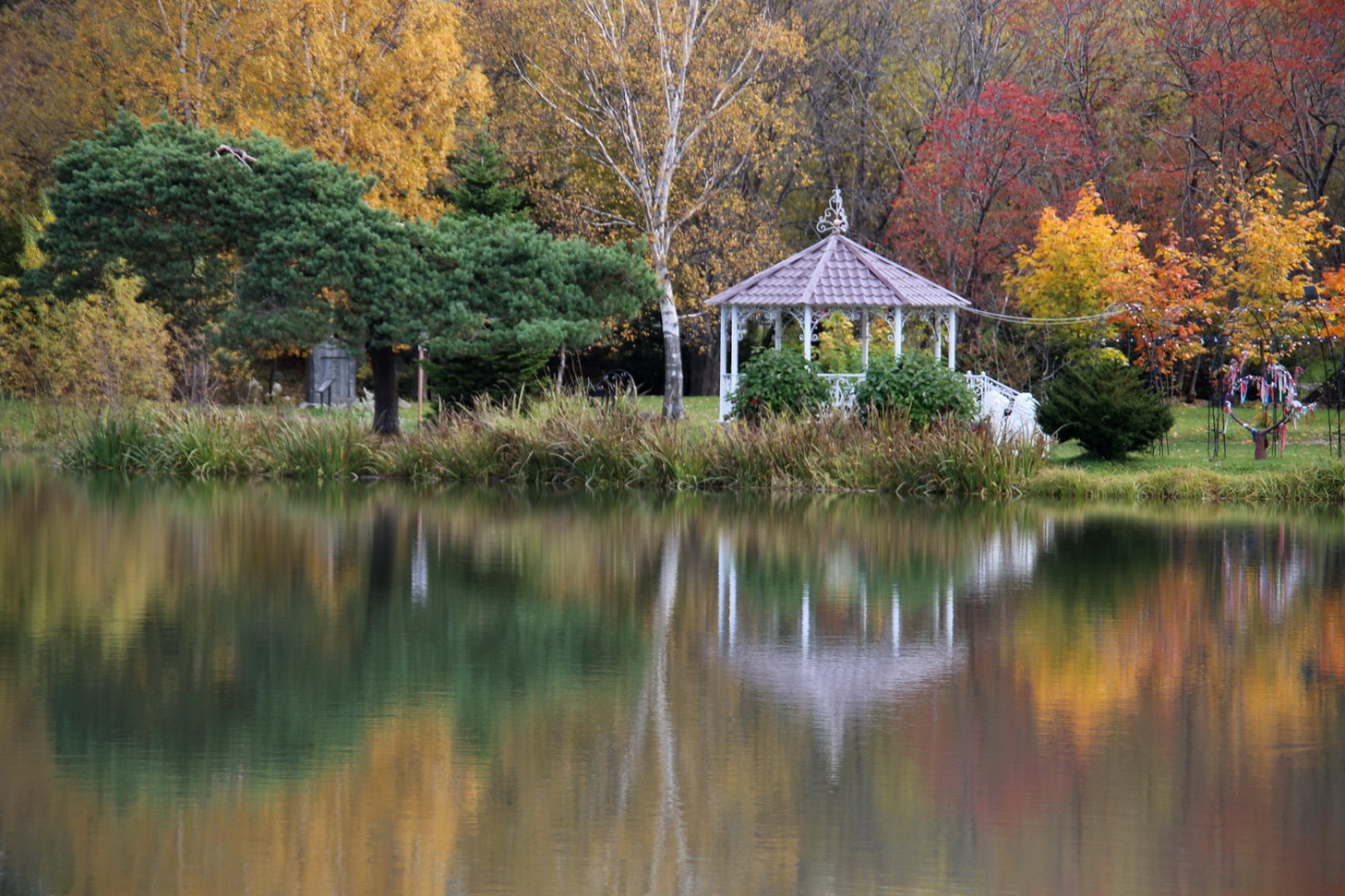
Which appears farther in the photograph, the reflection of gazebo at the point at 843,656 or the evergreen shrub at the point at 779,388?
the evergreen shrub at the point at 779,388

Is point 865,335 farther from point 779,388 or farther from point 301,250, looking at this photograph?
point 301,250

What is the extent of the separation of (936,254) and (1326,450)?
1285 cm

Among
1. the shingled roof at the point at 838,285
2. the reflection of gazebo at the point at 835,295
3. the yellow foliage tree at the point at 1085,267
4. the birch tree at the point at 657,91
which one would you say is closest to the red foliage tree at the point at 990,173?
the birch tree at the point at 657,91

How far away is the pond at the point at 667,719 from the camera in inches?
233

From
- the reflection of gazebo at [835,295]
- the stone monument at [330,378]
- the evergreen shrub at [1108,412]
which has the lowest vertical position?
the evergreen shrub at [1108,412]

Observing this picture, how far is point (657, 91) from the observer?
31422 millimetres

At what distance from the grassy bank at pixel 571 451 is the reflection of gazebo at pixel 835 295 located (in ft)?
8.94

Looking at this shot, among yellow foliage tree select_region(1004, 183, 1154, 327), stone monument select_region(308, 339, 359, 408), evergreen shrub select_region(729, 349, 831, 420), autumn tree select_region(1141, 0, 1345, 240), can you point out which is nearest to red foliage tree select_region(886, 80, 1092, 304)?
autumn tree select_region(1141, 0, 1345, 240)

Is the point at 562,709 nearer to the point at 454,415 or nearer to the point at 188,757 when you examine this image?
the point at 188,757

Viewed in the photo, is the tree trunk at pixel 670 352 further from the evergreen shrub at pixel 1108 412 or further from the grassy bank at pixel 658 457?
the evergreen shrub at pixel 1108 412

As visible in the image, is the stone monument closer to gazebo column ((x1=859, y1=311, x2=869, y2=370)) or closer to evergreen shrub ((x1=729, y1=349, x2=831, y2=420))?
gazebo column ((x1=859, y1=311, x2=869, y2=370))

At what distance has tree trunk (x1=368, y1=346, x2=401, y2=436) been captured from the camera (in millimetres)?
24984

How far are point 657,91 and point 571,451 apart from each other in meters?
11.3

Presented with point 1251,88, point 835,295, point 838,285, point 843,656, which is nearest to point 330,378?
point 838,285
